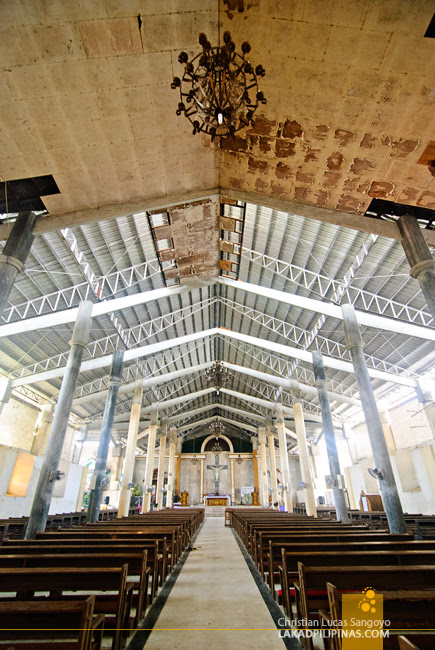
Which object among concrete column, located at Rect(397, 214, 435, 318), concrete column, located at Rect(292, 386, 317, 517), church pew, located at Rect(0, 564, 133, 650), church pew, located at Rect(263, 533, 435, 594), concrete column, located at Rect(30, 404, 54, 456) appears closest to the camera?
church pew, located at Rect(0, 564, 133, 650)

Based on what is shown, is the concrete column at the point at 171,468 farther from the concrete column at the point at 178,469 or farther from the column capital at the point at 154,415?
the column capital at the point at 154,415

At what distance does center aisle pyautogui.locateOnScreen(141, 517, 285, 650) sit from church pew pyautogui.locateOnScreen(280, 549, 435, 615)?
471 mm

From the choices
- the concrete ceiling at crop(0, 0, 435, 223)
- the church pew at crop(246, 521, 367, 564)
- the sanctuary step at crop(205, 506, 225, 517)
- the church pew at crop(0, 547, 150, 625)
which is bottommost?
the church pew at crop(0, 547, 150, 625)

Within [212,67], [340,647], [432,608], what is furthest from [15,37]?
[432,608]

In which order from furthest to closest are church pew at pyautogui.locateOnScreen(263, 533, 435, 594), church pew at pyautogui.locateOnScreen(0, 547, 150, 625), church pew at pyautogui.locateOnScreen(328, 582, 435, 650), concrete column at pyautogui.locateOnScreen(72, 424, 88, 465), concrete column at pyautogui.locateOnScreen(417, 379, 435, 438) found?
concrete column at pyautogui.locateOnScreen(72, 424, 88, 465) < concrete column at pyautogui.locateOnScreen(417, 379, 435, 438) < church pew at pyautogui.locateOnScreen(263, 533, 435, 594) < church pew at pyautogui.locateOnScreen(0, 547, 150, 625) < church pew at pyautogui.locateOnScreen(328, 582, 435, 650)

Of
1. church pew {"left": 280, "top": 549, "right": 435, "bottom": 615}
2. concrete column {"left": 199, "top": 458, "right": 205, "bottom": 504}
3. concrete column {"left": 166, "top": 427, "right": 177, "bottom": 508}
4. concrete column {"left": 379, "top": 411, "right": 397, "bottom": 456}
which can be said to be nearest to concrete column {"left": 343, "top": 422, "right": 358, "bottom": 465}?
concrete column {"left": 379, "top": 411, "right": 397, "bottom": 456}

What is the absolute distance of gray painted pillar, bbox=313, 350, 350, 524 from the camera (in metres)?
11.5

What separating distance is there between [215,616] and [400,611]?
6.56ft

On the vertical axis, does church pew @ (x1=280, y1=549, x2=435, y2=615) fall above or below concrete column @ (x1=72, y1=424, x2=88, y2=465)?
below

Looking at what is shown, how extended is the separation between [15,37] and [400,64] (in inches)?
223

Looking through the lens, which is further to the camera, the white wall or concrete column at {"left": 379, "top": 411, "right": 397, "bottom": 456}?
concrete column at {"left": 379, "top": 411, "right": 397, "bottom": 456}

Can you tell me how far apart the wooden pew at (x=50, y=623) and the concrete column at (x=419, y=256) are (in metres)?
6.68

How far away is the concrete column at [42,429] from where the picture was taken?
17234mm

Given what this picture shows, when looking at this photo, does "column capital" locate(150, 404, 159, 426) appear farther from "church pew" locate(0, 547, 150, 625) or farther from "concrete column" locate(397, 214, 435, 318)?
"concrete column" locate(397, 214, 435, 318)
